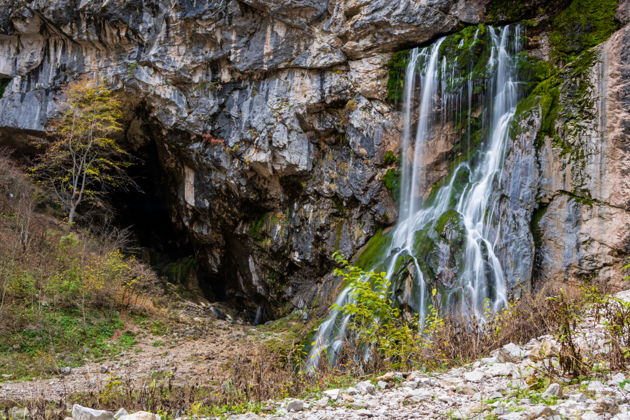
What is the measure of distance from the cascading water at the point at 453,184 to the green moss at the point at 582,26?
3.59 ft

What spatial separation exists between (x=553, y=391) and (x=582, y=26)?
41.6 feet

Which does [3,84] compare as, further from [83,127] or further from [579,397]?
[579,397]

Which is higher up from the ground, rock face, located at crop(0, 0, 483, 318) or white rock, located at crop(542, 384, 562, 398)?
rock face, located at crop(0, 0, 483, 318)

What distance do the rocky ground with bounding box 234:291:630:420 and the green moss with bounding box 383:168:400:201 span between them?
9.97 metres

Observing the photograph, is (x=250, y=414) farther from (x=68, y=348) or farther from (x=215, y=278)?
(x=215, y=278)

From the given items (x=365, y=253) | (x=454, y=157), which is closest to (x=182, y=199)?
(x=365, y=253)

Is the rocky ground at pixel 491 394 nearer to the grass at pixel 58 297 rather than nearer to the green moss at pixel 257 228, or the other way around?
the grass at pixel 58 297

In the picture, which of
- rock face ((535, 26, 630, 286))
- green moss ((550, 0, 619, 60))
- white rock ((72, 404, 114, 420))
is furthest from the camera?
green moss ((550, 0, 619, 60))

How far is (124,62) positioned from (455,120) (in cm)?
1238

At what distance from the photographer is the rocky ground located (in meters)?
3.33

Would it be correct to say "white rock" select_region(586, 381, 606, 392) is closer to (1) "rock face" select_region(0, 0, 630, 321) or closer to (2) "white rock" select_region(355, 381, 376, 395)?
(2) "white rock" select_region(355, 381, 376, 395)

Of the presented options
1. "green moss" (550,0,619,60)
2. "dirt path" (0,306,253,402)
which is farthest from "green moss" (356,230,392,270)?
"green moss" (550,0,619,60)

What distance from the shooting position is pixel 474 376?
4574mm

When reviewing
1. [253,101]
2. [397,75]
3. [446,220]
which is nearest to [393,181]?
[446,220]
